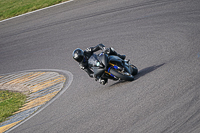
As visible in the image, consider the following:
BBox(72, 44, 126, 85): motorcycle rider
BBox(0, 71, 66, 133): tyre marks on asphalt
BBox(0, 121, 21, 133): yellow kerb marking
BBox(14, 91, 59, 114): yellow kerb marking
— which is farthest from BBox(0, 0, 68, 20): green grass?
BBox(0, 121, 21, 133): yellow kerb marking

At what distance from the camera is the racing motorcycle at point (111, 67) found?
25.7 feet

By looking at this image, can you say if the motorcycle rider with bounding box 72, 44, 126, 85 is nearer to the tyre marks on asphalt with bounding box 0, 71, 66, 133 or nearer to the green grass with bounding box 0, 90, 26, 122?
the tyre marks on asphalt with bounding box 0, 71, 66, 133

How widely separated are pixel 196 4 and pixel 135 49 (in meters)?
3.44

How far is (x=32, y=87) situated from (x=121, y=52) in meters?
3.63

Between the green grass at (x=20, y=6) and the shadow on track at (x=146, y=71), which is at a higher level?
the green grass at (x=20, y=6)

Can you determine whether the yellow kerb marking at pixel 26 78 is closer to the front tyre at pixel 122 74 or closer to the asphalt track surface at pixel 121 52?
the asphalt track surface at pixel 121 52

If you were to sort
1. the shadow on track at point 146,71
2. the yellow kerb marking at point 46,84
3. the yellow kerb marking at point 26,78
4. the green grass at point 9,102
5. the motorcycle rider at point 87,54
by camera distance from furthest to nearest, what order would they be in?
the yellow kerb marking at point 26,78 < the yellow kerb marking at point 46,84 < the green grass at point 9,102 < the shadow on track at point 146,71 < the motorcycle rider at point 87,54

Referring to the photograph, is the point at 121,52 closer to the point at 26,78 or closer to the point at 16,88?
the point at 26,78

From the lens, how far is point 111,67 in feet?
26.2

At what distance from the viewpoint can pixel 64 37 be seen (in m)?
13.9

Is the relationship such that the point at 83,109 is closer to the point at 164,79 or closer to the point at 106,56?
the point at 106,56

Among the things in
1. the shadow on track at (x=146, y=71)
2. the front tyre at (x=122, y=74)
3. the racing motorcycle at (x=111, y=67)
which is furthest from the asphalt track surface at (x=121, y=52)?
the racing motorcycle at (x=111, y=67)

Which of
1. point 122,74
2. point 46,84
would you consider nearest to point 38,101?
point 46,84

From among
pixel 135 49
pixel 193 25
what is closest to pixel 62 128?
pixel 135 49
